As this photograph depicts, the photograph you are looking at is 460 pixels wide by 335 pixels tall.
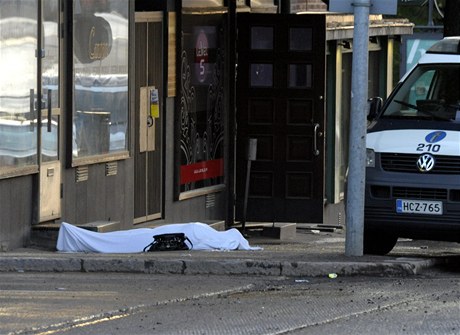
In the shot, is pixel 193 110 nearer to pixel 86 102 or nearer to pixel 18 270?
pixel 86 102

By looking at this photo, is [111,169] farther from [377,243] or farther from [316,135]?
[316,135]

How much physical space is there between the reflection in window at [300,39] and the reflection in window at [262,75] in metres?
0.41

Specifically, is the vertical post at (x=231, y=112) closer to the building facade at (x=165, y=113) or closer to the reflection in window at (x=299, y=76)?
the building facade at (x=165, y=113)

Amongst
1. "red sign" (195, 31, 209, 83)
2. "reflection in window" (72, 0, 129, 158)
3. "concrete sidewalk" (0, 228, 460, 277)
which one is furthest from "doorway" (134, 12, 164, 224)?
"concrete sidewalk" (0, 228, 460, 277)

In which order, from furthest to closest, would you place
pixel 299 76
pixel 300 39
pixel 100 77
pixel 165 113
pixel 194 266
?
pixel 299 76, pixel 300 39, pixel 165 113, pixel 100 77, pixel 194 266

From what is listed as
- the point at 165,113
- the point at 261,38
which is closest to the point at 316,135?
the point at 261,38

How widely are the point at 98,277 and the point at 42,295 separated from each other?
4.49 ft

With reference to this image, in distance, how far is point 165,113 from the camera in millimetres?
17438

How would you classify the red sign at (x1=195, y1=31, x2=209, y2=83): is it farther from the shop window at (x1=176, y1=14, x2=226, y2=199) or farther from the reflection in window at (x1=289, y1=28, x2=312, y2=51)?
the reflection in window at (x1=289, y1=28, x2=312, y2=51)

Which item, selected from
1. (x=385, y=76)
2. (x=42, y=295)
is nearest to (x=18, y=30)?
(x=42, y=295)

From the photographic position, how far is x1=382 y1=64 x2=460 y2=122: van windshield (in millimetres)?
14031

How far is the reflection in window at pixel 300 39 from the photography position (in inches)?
746

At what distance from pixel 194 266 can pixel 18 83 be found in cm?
265

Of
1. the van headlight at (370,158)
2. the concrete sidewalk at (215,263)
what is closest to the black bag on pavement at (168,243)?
the concrete sidewalk at (215,263)
